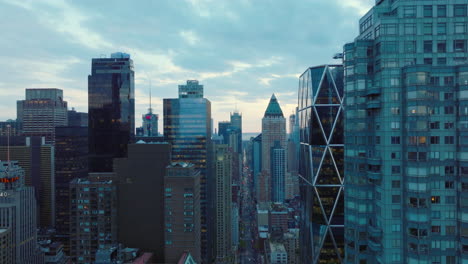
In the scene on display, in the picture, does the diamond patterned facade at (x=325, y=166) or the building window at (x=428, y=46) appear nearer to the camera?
the building window at (x=428, y=46)

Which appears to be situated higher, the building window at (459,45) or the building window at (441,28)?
the building window at (441,28)

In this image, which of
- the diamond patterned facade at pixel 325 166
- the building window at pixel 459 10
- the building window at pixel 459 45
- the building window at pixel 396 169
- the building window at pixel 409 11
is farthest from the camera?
the diamond patterned facade at pixel 325 166

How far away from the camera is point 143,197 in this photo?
6255 inches

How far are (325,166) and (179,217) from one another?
6268cm

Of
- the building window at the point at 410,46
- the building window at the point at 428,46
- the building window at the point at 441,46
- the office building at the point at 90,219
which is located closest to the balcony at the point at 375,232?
the building window at the point at 410,46

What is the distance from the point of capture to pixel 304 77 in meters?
175

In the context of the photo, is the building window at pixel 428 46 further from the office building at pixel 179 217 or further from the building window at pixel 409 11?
the office building at pixel 179 217

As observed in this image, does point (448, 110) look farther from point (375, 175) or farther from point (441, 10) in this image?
point (441, 10)

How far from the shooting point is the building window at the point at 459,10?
65562 mm

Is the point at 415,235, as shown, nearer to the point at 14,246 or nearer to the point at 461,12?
the point at 461,12

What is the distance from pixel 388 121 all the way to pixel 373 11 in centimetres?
2082

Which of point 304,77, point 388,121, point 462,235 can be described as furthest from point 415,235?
point 304,77

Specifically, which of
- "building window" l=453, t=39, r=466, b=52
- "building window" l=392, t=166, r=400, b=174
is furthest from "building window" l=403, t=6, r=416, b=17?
"building window" l=392, t=166, r=400, b=174

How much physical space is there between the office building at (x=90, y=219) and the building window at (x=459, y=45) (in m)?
133
